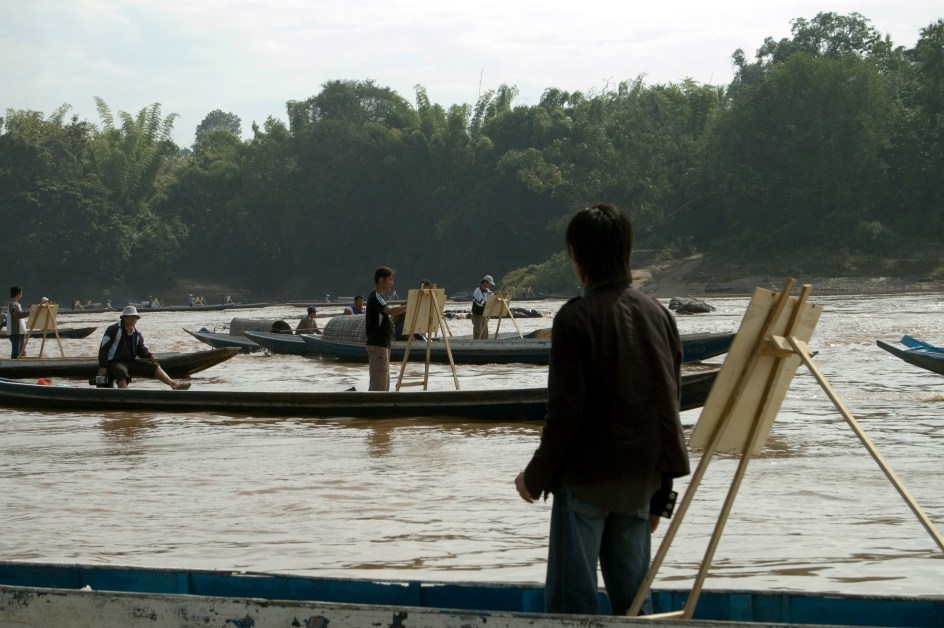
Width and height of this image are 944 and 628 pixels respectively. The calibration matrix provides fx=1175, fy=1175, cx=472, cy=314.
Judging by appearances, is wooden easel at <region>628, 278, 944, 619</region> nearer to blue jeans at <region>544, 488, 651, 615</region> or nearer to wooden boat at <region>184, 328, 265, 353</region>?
blue jeans at <region>544, 488, 651, 615</region>

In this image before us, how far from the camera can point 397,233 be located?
3031 inches

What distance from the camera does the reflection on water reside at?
6.22 metres

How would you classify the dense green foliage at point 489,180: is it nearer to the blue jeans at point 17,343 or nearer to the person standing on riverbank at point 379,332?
the blue jeans at point 17,343

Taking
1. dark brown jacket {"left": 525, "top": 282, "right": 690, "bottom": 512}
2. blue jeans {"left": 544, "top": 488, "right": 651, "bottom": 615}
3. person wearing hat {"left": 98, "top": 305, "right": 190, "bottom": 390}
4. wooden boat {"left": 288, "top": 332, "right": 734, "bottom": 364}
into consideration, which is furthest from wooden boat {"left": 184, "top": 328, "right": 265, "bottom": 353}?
dark brown jacket {"left": 525, "top": 282, "right": 690, "bottom": 512}

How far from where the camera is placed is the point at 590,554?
3.42 m

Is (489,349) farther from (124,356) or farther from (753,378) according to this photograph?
(753,378)

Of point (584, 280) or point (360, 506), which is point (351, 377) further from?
point (584, 280)

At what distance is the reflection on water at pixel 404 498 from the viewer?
6.22 m

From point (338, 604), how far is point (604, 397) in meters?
1.02

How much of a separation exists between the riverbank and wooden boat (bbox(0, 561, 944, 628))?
139 ft

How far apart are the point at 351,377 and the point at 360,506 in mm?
10981

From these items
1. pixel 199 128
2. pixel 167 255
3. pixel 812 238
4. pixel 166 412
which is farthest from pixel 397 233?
pixel 199 128

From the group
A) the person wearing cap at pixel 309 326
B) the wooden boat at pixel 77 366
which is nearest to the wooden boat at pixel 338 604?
the wooden boat at pixel 77 366

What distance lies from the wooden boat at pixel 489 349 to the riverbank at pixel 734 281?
90.9ft
